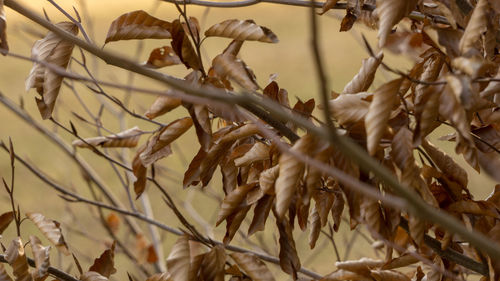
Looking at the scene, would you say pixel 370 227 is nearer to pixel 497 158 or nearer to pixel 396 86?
pixel 396 86

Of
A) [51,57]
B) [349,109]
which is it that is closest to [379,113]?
[349,109]

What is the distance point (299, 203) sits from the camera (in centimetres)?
91

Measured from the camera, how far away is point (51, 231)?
3.38 ft

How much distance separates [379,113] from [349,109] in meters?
0.09

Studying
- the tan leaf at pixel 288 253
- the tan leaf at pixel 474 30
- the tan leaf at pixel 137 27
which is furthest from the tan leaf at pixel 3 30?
the tan leaf at pixel 474 30

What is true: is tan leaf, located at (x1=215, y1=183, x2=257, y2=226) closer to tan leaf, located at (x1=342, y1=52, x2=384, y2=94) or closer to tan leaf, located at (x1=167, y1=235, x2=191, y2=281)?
tan leaf, located at (x1=167, y1=235, x2=191, y2=281)

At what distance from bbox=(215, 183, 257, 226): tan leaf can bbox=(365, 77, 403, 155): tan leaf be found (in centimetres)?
28

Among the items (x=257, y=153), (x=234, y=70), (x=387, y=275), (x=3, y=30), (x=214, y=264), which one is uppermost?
(x=3, y=30)

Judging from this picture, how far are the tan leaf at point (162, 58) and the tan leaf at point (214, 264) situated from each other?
0.29 meters

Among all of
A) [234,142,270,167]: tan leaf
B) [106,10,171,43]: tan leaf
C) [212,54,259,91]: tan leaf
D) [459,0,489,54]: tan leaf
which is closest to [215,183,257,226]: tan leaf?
[234,142,270,167]: tan leaf

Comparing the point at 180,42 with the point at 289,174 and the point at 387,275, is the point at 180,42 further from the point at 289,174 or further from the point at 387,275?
the point at 387,275

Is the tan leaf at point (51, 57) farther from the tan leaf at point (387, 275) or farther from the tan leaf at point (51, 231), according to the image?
the tan leaf at point (387, 275)

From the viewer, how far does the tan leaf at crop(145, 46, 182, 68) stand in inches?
38.5

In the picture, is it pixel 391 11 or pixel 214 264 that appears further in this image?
pixel 214 264
